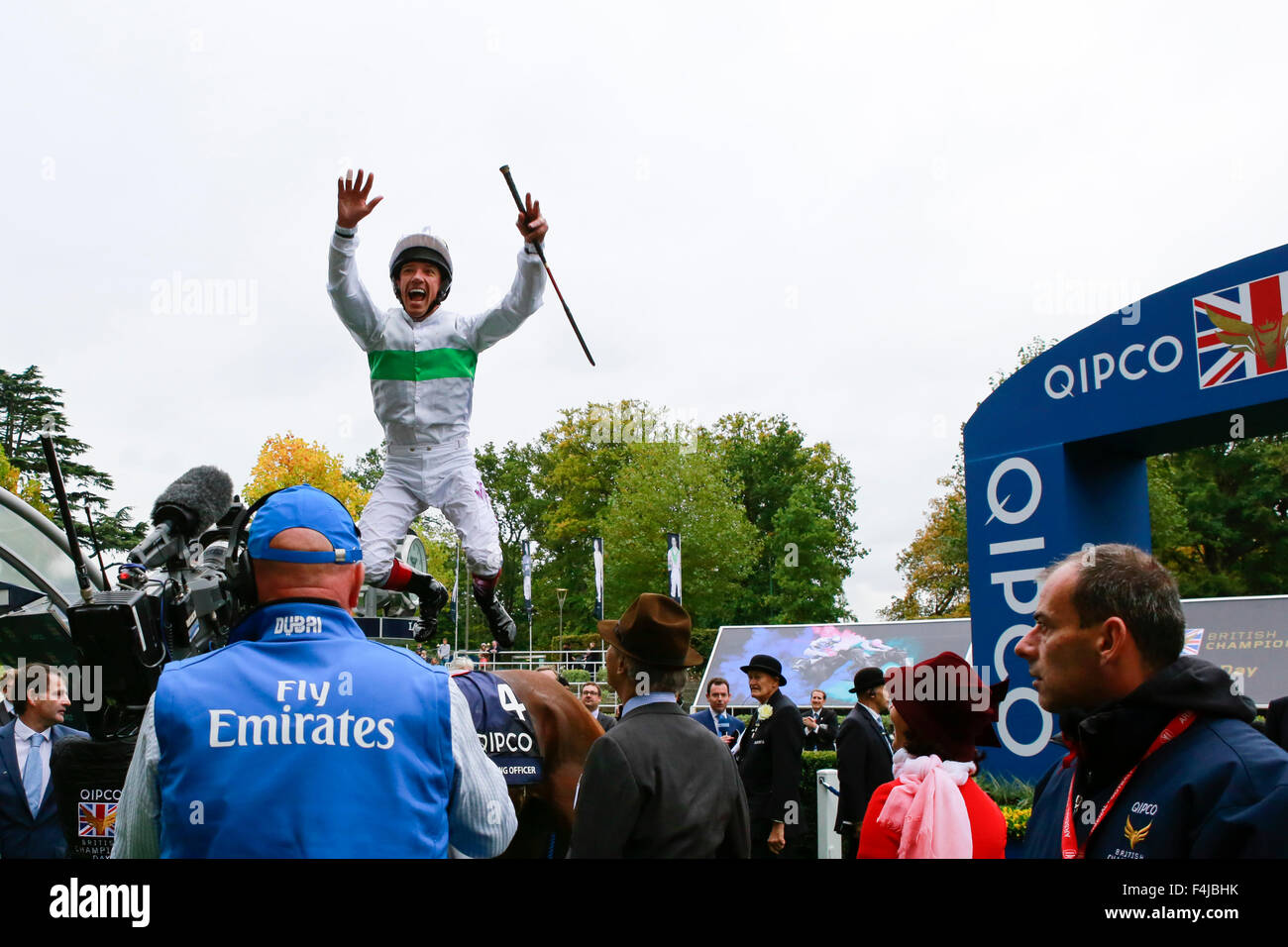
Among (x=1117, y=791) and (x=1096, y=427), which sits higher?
(x=1096, y=427)

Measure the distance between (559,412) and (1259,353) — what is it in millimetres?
31323

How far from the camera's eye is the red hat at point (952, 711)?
3594 mm

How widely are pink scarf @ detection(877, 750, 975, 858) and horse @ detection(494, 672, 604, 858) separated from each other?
2035 mm

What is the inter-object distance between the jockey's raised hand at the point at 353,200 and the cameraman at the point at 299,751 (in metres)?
2.14

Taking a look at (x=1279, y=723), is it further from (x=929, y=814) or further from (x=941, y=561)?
(x=941, y=561)

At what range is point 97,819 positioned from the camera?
379cm

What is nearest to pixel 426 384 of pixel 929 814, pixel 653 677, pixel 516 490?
pixel 653 677

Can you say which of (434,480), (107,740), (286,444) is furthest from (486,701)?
(286,444)

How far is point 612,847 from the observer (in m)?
3.09

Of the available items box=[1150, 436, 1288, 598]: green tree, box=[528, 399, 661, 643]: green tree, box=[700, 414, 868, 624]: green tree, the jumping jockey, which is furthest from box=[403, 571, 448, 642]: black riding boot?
box=[1150, 436, 1288, 598]: green tree

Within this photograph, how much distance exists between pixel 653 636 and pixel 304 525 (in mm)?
1651

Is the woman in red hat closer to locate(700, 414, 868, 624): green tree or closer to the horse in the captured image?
the horse
